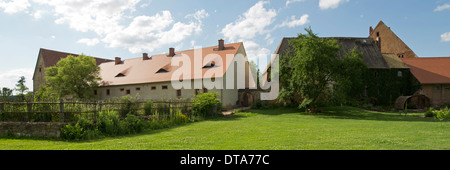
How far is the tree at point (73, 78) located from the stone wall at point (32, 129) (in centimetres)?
2169

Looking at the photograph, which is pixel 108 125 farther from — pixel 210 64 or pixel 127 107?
pixel 210 64

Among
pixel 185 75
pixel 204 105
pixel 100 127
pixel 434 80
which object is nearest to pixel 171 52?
pixel 185 75

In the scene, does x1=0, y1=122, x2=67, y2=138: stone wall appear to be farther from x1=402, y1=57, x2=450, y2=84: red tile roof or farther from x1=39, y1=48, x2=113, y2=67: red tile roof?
x1=402, y1=57, x2=450, y2=84: red tile roof

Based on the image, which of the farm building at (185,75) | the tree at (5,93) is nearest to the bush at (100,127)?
the tree at (5,93)

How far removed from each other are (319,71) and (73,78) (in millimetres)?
27211

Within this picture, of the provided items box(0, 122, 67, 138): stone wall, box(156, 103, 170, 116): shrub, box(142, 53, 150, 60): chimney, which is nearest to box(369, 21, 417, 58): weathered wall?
box(142, 53, 150, 60): chimney

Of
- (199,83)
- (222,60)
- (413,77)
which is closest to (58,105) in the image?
(199,83)

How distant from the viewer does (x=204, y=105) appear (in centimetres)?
2020

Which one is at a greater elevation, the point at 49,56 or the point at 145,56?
the point at 49,56

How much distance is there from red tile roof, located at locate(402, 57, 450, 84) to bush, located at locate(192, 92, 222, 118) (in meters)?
27.6

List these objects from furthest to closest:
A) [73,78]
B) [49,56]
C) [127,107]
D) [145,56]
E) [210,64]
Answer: [49,56], [145,56], [73,78], [210,64], [127,107]

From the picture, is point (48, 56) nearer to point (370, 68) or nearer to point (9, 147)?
point (9, 147)

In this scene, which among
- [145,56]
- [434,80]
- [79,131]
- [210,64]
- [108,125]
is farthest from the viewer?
[145,56]

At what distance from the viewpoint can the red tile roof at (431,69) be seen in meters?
33.9
